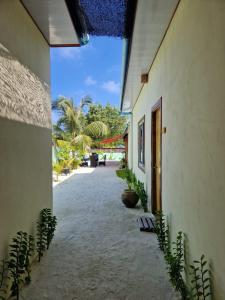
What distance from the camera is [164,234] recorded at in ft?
13.1

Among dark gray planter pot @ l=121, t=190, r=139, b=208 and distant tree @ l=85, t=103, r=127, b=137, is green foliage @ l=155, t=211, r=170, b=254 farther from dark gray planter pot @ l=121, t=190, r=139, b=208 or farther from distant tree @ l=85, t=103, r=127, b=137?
distant tree @ l=85, t=103, r=127, b=137

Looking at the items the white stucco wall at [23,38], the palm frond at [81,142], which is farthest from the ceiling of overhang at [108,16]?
the palm frond at [81,142]

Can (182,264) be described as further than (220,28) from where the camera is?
Yes

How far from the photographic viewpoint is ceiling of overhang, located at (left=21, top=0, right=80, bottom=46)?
303 centimetres

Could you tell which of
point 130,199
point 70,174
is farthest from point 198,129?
point 70,174

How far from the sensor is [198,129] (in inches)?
92.0

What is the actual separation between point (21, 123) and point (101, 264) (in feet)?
7.22

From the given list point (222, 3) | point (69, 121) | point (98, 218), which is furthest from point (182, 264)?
point (69, 121)

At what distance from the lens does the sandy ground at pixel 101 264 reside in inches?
113

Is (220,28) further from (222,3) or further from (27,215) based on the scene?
(27,215)

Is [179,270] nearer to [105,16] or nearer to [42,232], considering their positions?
[42,232]

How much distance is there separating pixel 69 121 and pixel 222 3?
2014 centimetres

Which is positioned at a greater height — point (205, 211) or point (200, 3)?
point (200, 3)

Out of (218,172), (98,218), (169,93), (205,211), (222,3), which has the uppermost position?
(222,3)
